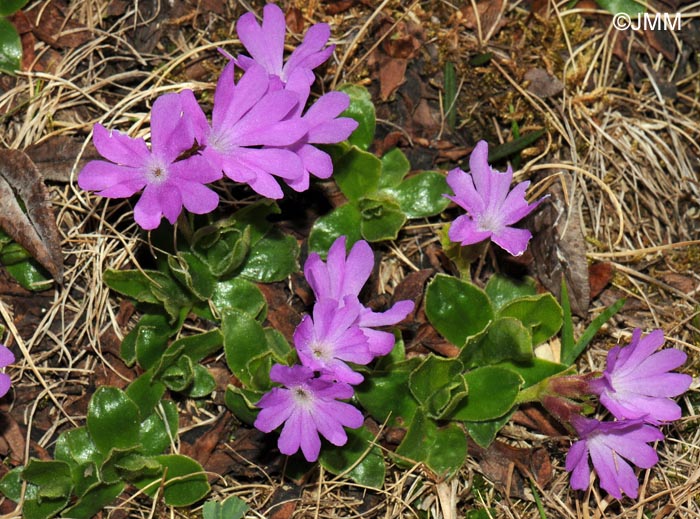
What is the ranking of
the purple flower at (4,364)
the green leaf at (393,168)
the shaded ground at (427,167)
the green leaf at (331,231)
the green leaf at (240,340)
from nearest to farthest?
the purple flower at (4,364) < the green leaf at (240,340) < the shaded ground at (427,167) < the green leaf at (331,231) < the green leaf at (393,168)

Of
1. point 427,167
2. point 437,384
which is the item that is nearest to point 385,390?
point 437,384

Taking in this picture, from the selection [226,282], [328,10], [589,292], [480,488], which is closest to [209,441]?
[226,282]

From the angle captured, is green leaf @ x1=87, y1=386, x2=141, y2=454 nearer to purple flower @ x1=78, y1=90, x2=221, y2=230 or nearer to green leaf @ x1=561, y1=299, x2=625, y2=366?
purple flower @ x1=78, y1=90, x2=221, y2=230

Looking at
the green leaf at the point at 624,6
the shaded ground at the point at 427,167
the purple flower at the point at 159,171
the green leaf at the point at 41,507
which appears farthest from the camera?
the green leaf at the point at 624,6

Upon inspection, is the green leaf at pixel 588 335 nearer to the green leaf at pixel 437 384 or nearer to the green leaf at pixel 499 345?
the green leaf at pixel 499 345

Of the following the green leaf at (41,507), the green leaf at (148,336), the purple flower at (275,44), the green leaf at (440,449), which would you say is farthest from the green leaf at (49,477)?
the purple flower at (275,44)

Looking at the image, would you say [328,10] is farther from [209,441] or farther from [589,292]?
[209,441]

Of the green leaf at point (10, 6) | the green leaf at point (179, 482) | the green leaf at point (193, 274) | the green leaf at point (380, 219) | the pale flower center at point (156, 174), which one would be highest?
the green leaf at point (10, 6)

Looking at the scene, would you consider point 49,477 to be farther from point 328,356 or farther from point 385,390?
point 385,390
